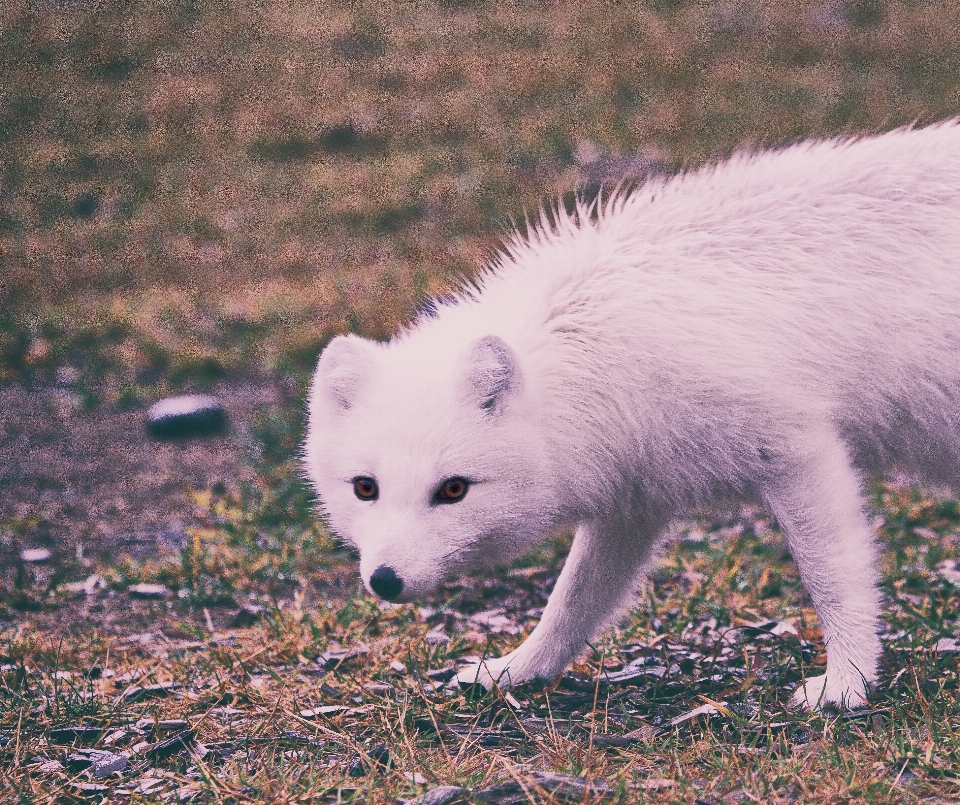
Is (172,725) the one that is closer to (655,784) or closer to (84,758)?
(84,758)

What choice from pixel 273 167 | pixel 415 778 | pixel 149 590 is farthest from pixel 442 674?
pixel 273 167

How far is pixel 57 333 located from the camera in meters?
8.12

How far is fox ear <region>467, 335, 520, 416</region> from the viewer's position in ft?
12.1

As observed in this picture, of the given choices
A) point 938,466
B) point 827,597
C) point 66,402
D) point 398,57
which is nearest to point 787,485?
point 827,597

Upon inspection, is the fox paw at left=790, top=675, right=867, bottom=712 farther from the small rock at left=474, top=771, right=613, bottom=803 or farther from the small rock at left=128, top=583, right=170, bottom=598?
the small rock at left=128, top=583, right=170, bottom=598

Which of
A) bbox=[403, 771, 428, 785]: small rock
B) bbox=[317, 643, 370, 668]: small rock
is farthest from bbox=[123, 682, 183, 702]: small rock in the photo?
bbox=[403, 771, 428, 785]: small rock

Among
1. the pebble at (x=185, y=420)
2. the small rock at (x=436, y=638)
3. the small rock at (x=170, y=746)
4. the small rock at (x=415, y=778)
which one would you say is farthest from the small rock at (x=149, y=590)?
the small rock at (x=415, y=778)

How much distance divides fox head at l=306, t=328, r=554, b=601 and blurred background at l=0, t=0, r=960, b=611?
2192 mm

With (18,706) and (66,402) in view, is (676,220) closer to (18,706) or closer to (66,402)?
(18,706)

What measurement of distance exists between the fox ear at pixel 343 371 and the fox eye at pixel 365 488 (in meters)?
0.23

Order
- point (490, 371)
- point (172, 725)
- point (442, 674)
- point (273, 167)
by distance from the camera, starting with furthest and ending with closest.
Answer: point (273, 167)
point (442, 674)
point (172, 725)
point (490, 371)

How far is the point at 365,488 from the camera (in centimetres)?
378

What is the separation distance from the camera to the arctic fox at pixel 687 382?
12.2 feet

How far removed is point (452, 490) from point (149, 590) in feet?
8.03
